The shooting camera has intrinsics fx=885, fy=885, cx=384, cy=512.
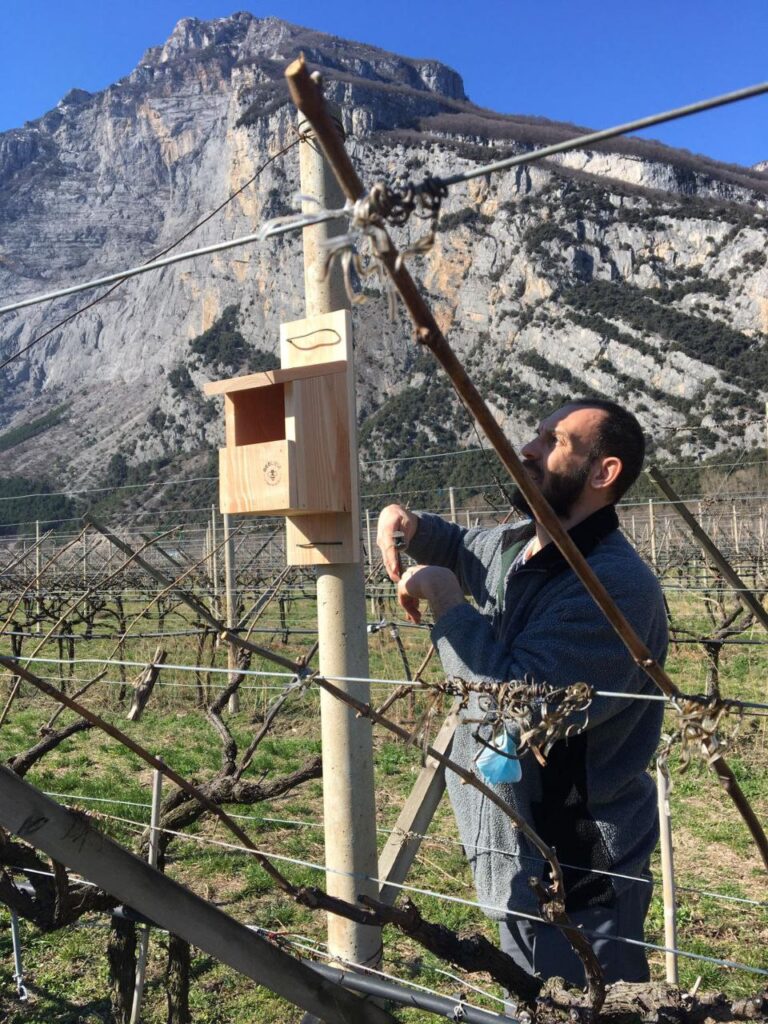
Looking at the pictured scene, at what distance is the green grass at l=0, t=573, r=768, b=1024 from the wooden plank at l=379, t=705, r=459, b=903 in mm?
234

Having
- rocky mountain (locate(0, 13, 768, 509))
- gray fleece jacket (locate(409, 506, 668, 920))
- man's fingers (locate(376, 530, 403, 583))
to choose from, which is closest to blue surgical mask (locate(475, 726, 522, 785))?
gray fleece jacket (locate(409, 506, 668, 920))

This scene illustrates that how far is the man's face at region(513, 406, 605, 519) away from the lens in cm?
174

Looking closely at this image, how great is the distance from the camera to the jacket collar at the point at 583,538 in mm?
1715

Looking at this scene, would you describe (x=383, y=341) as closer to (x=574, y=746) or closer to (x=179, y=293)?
(x=179, y=293)

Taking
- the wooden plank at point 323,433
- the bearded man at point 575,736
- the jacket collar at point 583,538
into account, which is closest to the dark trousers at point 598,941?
the bearded man at point 575,736

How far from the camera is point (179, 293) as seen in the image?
8469 cm

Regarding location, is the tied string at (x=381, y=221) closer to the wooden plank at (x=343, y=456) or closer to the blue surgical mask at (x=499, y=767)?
the blue surgical mask at (x=499, y=767)

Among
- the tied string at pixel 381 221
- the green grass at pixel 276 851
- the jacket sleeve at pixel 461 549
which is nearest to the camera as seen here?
the tied string at pixel 381 221

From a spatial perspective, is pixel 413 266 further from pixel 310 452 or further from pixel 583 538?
pixel 583 538

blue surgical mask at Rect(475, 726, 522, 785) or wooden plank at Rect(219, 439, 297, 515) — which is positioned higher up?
wooden plank at Rect(219, 439, 297, 515)

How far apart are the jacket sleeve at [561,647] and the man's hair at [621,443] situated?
24cm

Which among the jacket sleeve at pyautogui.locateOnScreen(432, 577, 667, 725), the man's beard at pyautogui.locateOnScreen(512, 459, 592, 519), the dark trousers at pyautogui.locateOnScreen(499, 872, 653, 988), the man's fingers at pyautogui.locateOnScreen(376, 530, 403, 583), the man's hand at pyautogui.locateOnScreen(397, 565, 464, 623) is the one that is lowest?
the dark trousers at pyautogui.locateOnScreen(499, 872, 653, 988)

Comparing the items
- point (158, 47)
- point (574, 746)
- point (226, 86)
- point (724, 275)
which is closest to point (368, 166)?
point (724, 275)

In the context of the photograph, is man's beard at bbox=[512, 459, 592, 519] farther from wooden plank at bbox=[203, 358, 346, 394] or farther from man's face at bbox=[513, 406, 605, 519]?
wooden plank at bbox=[203, 358, 346, 394]
